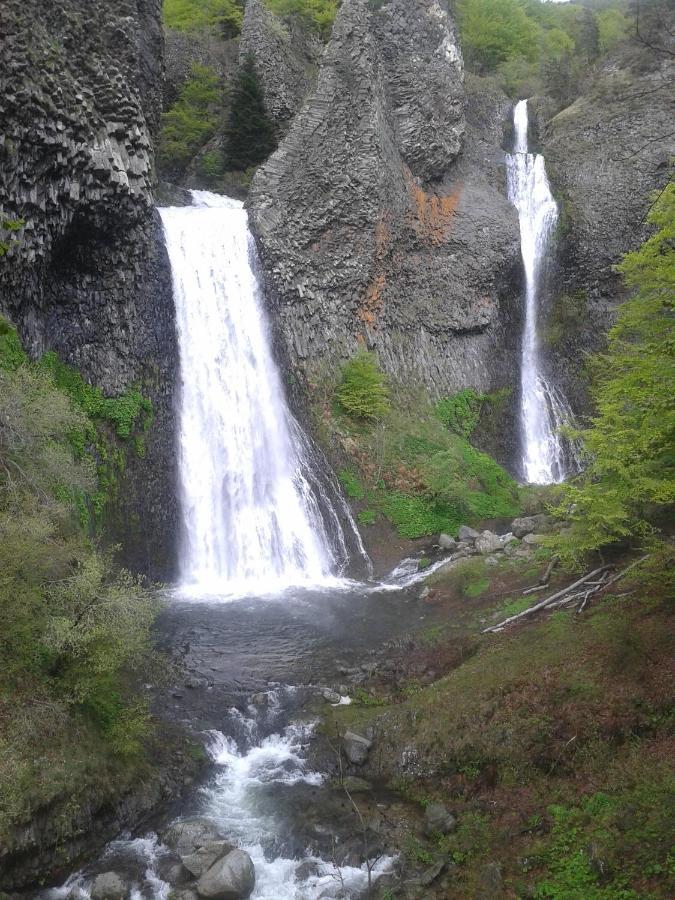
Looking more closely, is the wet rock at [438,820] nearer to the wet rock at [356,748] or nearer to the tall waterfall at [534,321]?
the wet rock at [356,748]

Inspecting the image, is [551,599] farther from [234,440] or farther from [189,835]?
[234,440]

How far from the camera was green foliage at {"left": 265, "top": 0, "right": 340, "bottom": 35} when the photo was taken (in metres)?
35.0

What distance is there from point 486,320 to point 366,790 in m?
24.3

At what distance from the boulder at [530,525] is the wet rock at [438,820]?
10.9m

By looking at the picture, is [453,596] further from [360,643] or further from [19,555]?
[19,555]

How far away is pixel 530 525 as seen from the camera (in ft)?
61.0

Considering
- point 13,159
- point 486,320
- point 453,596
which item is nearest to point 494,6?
point 486,320

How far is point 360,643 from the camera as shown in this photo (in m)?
14.1

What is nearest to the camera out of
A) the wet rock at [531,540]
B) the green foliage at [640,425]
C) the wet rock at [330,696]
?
the green foliage at [640,425]

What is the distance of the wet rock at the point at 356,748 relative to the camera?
379 inches

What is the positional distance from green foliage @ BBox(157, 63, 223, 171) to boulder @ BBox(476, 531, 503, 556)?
25728 mm

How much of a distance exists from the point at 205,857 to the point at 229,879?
2.00ft

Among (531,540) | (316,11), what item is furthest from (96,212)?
(316,11)

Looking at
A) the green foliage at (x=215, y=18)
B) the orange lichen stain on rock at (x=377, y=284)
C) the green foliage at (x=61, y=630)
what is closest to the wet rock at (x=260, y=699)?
the green foliage at (x=61, y=630)
